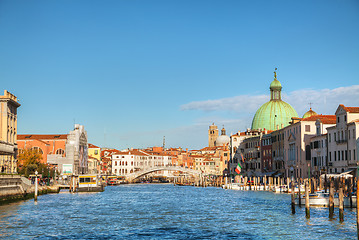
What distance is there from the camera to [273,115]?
8206cm

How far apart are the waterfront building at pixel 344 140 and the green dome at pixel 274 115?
3447 cm

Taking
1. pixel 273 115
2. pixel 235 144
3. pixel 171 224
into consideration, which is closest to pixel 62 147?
pixel 235 144

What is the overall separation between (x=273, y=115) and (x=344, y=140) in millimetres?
39374

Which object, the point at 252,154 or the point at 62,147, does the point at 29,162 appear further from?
the point at 252,154

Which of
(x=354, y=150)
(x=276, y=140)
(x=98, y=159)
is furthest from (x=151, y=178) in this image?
(x=354, y=150)

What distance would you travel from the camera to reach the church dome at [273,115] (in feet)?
267

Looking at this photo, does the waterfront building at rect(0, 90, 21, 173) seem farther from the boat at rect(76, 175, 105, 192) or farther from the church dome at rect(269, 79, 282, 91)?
the church dome at rect(269, 79, 282, 91)

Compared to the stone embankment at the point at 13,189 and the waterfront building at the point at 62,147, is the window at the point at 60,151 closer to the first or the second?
the waterfront building at the point at 62,147

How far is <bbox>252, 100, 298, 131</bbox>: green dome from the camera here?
81250 millimetres

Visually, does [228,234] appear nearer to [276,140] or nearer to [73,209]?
[73,209]

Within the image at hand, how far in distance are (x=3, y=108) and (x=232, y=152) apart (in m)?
45.4

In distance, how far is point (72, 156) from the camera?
75.3m

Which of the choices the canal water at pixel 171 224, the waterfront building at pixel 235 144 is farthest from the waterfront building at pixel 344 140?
the waterfront building at pixel 235 144

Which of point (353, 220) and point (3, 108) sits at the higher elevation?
point (3, 108)
